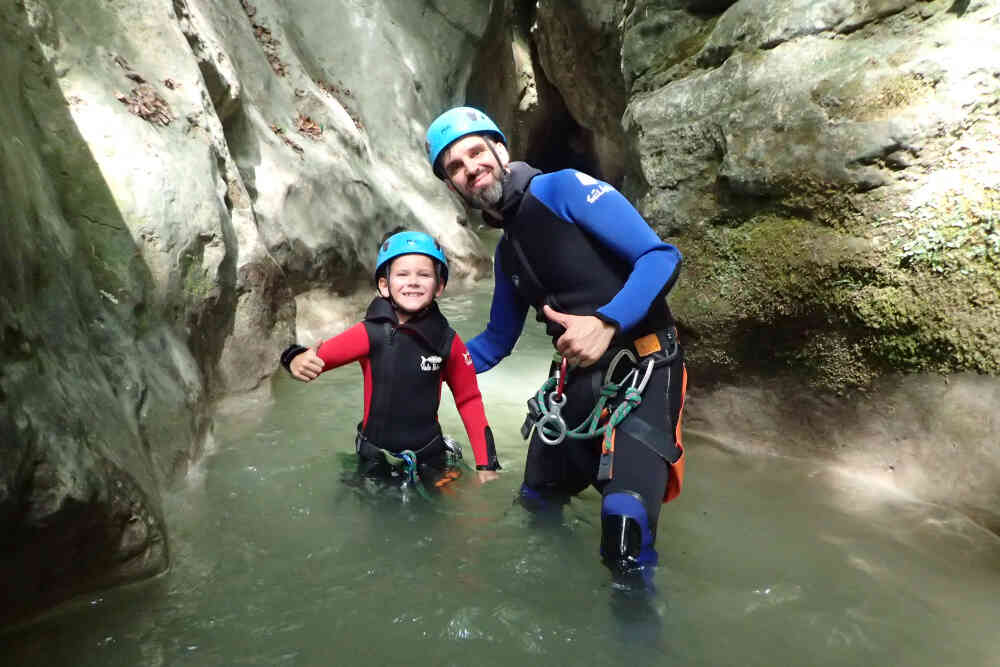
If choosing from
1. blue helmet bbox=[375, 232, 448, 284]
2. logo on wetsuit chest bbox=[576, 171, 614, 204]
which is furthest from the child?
logo on wetsuit chest bbox=[576, 171, 614, 204]

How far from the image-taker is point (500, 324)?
149 inches

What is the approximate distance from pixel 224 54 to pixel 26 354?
570 centimetres

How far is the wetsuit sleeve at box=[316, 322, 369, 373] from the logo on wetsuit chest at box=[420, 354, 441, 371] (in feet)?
1.08

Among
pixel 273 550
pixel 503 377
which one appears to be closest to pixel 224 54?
pixel 503 377

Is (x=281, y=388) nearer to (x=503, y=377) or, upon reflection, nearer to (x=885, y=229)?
(x=503, y=377)

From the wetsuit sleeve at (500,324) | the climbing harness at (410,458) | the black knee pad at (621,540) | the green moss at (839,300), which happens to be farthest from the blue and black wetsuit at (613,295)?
the green moss at (839,300)

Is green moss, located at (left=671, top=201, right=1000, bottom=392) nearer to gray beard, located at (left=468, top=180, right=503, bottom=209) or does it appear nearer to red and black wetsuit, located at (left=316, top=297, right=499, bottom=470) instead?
red and black wetsuit, located at (left=316, top=297, right=499, bottom=470)

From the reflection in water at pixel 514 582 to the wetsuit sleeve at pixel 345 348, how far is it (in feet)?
2.54

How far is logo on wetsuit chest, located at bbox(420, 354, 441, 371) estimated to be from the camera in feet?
12.5

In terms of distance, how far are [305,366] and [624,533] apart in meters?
1.79

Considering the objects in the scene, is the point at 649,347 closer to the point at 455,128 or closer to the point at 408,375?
the point at 455,128

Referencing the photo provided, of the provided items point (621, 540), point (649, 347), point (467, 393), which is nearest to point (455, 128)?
point (649, 347)

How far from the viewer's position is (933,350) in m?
3.86

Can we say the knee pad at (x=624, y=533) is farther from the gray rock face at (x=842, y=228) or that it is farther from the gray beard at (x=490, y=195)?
the gray rock face at (x=842, y=228)
